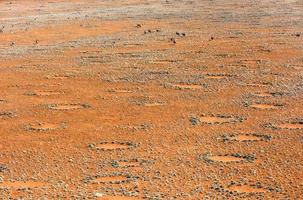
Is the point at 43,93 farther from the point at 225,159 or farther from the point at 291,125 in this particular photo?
the point at 291,125

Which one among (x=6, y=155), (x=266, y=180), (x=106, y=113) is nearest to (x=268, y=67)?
(x=106, y=113)

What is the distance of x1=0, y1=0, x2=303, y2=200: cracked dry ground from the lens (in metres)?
14.5

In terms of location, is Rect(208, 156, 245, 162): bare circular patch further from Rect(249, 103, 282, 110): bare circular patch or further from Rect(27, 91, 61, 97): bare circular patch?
Rect(27, 91, 61, 97): bare circular patch

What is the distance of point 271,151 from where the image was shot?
1627 cm

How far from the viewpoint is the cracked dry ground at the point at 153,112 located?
47.5 ft

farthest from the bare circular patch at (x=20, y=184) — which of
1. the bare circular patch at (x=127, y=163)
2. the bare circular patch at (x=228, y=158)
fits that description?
the bare circular patch at (x=228, y=158)

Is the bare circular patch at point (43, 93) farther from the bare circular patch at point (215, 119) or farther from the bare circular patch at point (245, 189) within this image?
the bare circular patch at point (245, 189)

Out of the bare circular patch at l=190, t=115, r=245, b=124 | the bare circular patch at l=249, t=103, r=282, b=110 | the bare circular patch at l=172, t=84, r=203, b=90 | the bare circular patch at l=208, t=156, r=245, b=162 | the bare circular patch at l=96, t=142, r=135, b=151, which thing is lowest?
the bare circular patch at l=208, t=156, r=245, b=162

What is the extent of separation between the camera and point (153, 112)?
20.0 metres

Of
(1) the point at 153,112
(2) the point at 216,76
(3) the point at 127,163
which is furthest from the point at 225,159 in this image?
(2) the point at 216,76

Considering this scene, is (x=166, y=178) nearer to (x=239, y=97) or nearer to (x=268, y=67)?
(x=239, y=97)

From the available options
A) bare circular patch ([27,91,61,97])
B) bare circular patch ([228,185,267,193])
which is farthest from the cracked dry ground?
bare circular patch ([27,91,61,97])

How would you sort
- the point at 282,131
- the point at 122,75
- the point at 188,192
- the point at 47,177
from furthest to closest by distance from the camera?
1. the point at 122,75
2. the point at 282,131
3. the point at 47,177
4. the point at 188,192

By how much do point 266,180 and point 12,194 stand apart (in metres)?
6.99
